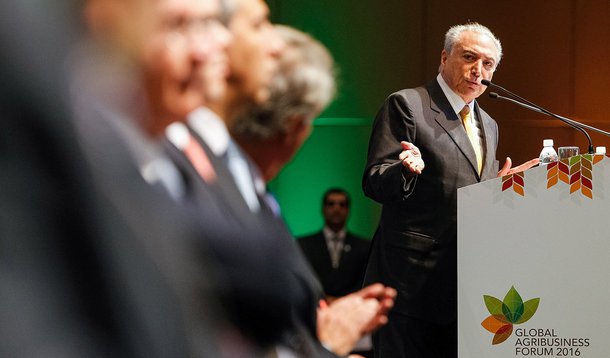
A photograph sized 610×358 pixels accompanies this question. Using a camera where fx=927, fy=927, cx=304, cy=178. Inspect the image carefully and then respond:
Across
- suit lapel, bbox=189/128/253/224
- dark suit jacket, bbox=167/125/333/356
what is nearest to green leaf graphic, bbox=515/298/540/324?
dark suit jacket, bbox=167/125/333/356

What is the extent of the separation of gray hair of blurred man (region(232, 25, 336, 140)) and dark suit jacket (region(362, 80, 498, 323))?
1.93 meters

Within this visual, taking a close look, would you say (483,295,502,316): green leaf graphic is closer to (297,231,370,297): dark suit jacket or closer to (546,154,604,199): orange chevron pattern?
(546,154,604,199): orange chevron pattern

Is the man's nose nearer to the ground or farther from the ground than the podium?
farther from the ground

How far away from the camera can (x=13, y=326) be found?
19.7 inches

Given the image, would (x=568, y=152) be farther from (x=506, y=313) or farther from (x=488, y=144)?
(x=506, y=313)

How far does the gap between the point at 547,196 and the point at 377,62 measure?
2.96m

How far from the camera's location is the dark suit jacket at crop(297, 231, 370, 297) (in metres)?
2.91

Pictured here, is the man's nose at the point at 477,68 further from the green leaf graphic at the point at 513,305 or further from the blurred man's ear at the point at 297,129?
the blurred man's ear at the point at 297,129

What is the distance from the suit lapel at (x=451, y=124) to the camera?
2926mm

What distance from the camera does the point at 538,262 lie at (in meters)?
2.67

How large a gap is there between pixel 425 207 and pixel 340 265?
0.39 m

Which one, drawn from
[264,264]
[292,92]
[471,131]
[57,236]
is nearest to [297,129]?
[292,92]

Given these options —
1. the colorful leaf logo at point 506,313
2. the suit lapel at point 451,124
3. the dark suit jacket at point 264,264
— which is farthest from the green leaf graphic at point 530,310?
the dark suit jacket at point 264,264

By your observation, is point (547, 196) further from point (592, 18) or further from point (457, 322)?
point (592, 18)
